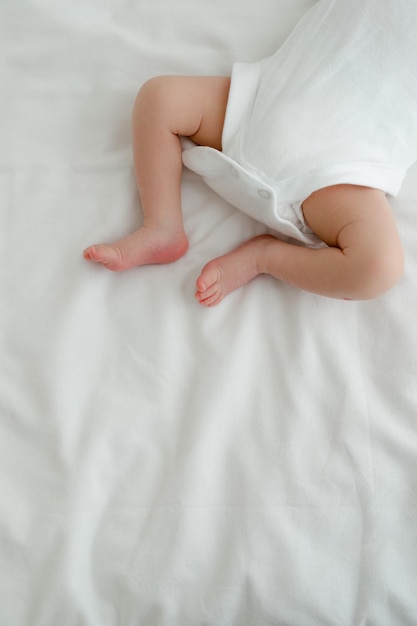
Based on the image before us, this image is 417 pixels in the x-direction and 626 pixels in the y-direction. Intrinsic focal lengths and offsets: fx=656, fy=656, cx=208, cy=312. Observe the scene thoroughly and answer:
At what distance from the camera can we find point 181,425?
0.94 m

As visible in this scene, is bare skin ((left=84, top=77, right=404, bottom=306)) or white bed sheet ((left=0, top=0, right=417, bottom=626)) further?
bare skin ((left=84, top=77, right=404, bottom=306))

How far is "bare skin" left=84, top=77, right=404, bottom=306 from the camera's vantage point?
0.97 metres

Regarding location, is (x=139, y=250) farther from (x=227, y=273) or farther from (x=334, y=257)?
(x=334, y=257)

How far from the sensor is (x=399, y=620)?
2.81 feet

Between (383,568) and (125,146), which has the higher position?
(125,146)

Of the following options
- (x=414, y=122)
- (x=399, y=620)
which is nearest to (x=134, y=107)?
(x=414, y=122)

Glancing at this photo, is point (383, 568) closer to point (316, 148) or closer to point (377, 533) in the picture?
point (377, 533)

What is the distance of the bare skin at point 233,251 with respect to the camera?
3.18 ft

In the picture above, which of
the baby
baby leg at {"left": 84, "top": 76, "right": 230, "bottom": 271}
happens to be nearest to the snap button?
the baby

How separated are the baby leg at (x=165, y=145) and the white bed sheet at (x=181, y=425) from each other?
0.13ft

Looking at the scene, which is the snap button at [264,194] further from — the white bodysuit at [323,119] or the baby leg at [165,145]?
the baby leg at [165,145]

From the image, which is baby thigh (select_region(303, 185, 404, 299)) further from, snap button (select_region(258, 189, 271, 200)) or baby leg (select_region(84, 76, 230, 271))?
baby leg (select_region(84, 76, 230, 271))

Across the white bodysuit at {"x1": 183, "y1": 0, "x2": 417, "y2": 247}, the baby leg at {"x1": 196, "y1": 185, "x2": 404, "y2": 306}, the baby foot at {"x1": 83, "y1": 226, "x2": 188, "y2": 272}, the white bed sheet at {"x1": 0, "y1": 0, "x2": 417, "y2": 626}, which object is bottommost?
the white bed sheet at {"x1": 0, "y1": 0, "x2": 417, "y2": 626}

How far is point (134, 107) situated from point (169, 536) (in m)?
0.69
